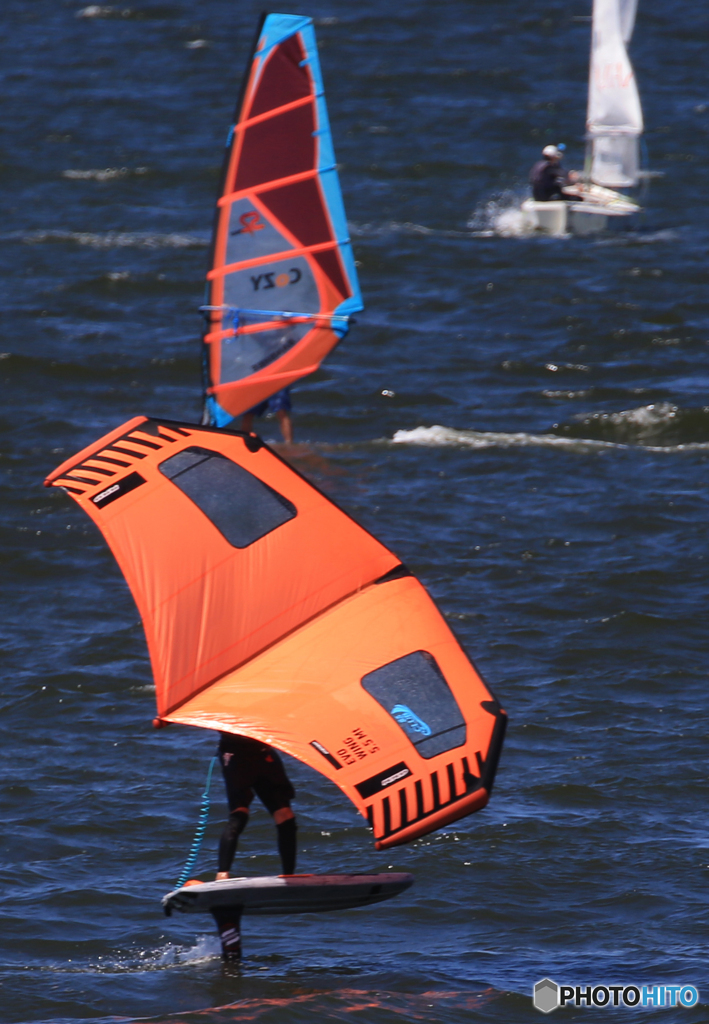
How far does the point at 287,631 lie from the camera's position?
9242 mm

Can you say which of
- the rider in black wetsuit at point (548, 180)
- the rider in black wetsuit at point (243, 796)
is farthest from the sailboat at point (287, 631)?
the rider in black wetsuit at point (548, 180)

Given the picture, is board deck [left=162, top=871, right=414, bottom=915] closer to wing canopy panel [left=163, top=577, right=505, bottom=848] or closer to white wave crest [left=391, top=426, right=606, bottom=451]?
wing canopy panel [left=163, top=577, right=505, bottom=848]

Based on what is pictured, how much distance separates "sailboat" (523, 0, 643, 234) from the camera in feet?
98.2

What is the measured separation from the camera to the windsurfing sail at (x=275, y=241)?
58.0ft

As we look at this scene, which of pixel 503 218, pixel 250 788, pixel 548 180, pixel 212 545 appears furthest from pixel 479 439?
pixel 503 218

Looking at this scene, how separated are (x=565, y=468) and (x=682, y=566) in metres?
3.28

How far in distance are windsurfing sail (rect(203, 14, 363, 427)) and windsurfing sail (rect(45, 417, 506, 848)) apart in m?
8.12

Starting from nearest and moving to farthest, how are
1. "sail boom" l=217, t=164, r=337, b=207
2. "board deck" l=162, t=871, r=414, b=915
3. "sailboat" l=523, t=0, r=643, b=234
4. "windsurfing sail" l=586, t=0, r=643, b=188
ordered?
"board deck" l=162, t=871, r=414, b=915 → "sail boom" l=217, t=164, r=337, b=207 → "sailboat" l=523, t=0, r=643, b=234 → "windsurfing sail" l=586, t=0, r=643, b=188

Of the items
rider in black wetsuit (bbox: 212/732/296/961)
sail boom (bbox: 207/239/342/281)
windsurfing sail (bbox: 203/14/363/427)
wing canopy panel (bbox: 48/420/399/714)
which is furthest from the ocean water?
sail boom (bbox: 207/239/342/281)

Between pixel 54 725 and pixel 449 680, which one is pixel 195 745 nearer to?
pixel 54 725

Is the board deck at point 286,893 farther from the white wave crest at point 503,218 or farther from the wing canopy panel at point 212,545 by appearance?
the white wave crest at point 503,218

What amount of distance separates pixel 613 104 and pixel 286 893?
90.2 ft

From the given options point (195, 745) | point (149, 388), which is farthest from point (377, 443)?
point (195, 745)

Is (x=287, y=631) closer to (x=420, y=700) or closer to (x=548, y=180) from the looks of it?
(x=420, y=700)
